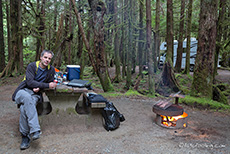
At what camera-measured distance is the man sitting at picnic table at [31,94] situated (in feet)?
10.1

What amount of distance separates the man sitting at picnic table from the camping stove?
2653 millimetres

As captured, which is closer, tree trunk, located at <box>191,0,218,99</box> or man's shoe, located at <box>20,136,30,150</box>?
man's shoe, located at <box>20,136,30,150</box>

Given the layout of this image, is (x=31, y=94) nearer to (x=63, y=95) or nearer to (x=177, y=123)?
(x=63, y=95)

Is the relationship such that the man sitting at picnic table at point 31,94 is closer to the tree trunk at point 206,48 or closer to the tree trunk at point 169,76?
the tree trunk at point 206,48

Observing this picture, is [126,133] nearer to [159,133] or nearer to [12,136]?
[159,133]

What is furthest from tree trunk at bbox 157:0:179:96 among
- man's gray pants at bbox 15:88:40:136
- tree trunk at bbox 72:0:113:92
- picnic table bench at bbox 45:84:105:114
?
man's gray pants at bbox 15:88:40:136

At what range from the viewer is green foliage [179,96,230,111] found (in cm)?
602

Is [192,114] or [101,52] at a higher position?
[101,52]

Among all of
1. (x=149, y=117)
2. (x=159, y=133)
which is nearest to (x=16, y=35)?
(x=149, y=117)

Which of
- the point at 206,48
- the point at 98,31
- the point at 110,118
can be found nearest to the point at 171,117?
the point at 110,118

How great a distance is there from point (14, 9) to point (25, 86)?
37.0ft

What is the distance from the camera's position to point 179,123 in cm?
426

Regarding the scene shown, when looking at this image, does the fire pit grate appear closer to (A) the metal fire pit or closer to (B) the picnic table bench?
(A) the metal fire pit

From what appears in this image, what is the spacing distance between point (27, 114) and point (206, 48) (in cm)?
630
